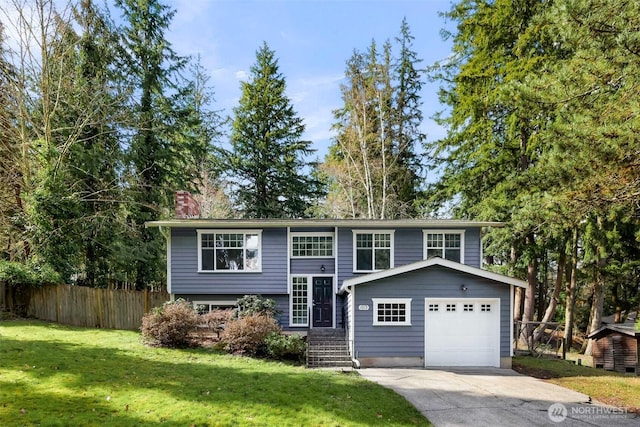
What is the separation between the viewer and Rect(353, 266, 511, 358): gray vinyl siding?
1245 cm

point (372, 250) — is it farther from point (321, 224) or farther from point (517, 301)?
point (517, 301)

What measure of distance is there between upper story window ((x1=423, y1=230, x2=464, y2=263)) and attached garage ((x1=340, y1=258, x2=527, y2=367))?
9.46 ft

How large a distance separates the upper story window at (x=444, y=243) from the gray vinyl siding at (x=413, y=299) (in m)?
2.87

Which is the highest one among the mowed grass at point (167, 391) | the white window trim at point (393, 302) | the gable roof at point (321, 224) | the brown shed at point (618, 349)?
the gable roof at point (321, 224)

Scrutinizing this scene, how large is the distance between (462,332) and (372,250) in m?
4.64

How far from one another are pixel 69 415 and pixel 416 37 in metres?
26.8

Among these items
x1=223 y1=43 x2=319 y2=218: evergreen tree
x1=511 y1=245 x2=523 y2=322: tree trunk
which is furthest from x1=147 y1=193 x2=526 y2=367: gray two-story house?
x1=223 y1=43 x2=319 y2=218: evergreen tree

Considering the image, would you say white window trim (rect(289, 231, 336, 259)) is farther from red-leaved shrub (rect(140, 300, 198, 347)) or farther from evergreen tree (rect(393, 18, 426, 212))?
evergreen tree (rect(393, 18, 426, 212))

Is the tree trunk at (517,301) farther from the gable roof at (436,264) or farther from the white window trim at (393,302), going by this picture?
the white window trim at (393,302)

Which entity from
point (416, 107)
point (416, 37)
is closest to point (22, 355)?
point (416, 107)

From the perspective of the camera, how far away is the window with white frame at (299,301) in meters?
15.4

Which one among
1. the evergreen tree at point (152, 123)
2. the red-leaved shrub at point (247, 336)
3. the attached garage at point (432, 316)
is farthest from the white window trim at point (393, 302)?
→ the evergreen tree at point (152, 123)

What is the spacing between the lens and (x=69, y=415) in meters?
6.14

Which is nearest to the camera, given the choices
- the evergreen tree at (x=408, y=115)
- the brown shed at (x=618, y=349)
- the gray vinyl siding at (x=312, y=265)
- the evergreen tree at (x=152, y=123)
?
the gray vinyl siding at (x=312, y=265)
